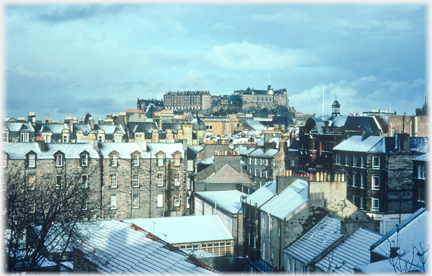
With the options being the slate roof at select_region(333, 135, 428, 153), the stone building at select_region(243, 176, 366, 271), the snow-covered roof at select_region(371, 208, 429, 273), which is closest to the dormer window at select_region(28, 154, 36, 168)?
the stone building at select_region(243, 176, 366, 271)

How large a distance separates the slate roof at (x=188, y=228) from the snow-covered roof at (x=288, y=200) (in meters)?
5.07

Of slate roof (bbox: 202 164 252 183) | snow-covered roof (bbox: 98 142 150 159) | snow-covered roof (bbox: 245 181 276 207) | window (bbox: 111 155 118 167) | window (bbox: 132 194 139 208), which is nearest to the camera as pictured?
snow-covered roof (bbox: 245 181 276 207)

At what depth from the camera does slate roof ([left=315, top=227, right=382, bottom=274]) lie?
67.9 feet

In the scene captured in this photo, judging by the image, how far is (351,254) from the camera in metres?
21.7

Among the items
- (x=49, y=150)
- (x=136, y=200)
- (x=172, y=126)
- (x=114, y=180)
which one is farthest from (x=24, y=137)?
(x=172, y=126)

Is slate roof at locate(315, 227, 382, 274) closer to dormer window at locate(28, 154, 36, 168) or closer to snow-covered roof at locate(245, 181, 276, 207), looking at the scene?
snow-covered roof at locate(245, 181, 276, 207)

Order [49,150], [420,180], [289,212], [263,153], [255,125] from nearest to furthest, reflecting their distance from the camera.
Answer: [289,212]
[420,180]
[49,150]
[263,153]
[255,125]

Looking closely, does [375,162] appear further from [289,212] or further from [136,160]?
[136,160]

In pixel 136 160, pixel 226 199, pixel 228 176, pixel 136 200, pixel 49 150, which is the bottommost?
pixel 136 200

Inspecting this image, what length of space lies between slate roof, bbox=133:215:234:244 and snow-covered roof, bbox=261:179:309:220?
507 centimetres

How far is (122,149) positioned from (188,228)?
16900 millimetres

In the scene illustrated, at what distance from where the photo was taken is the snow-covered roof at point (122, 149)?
47.2 m

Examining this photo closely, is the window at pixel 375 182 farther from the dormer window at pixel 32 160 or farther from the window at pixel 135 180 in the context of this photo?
the dormer window at pixel 32 160

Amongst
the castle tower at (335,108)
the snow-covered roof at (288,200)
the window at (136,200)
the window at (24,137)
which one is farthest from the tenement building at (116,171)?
the castle tower at (335,108)
